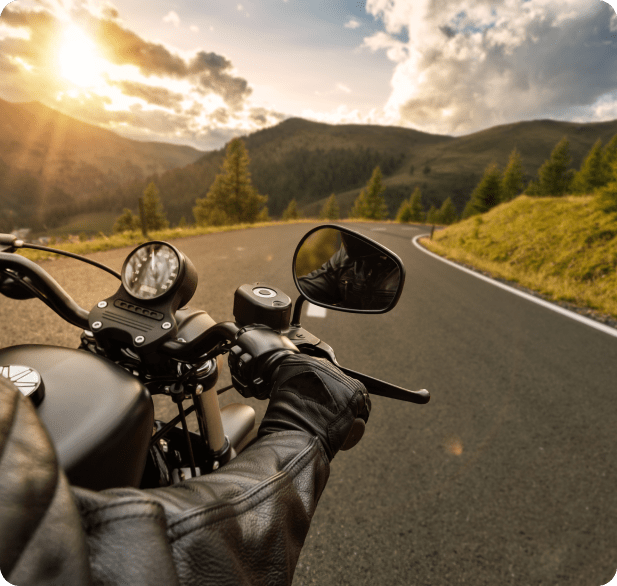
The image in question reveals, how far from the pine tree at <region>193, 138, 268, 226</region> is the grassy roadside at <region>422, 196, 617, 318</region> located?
83.8ft

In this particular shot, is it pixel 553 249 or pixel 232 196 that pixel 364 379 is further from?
pixel 232 196

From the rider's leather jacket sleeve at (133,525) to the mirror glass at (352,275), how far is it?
2.28 ft

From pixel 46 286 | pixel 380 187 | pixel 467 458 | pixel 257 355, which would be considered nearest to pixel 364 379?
pixel 257 355

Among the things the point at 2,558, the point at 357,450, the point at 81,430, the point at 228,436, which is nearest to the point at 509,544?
the point at 357,450

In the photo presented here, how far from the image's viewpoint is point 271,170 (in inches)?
6161

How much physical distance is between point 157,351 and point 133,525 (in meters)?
0.65

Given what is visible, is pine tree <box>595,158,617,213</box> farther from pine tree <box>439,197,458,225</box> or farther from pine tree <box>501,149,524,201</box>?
pine tree <box>439,197,458,225</box>

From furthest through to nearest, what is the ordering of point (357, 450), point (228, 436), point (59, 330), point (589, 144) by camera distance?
1. point (589, 144)
2. point (59, 330)
3. point (357, 450)
4. point (228, 436)

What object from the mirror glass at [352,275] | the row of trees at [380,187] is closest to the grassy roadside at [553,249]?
the mirror glass at [352,275]

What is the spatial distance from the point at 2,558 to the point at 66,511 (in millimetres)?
64

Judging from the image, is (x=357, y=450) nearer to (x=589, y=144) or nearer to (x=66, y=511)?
(x=66, y=511)

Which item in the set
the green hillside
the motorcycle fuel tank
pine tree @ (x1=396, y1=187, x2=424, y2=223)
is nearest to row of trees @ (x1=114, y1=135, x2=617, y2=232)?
pine tree @ (x1=396, y1=187, x2=424, y2=223)

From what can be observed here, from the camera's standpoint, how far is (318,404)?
2.84 feet

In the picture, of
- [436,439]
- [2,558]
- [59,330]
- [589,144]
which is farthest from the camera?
[589,144]
